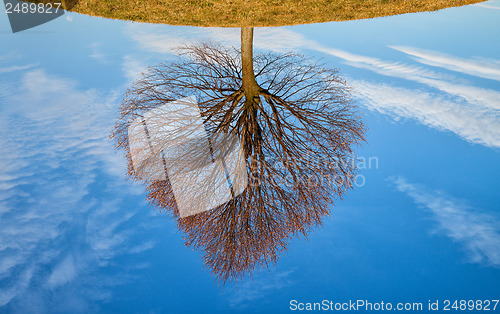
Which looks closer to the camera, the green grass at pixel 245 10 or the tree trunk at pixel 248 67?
the tree trunk at pixel 248 67

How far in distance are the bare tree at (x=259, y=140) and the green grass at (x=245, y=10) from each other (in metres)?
1.28

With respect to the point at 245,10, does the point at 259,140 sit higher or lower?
lower

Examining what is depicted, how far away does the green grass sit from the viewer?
48.1ft

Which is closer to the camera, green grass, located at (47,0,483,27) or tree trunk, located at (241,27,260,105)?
tree trunk, located at (241,27,260,105)

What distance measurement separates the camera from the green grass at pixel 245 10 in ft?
48.1

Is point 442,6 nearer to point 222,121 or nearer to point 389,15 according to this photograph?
point 389,15

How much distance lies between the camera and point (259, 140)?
42.4 ft

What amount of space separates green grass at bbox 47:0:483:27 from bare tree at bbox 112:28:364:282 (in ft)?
4.21

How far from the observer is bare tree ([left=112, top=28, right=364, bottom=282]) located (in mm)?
11398

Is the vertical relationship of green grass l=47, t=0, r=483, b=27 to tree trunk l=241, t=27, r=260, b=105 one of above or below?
above

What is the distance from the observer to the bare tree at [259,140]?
11398mm

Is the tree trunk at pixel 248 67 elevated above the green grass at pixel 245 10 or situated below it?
below

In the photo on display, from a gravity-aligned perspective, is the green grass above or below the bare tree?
above

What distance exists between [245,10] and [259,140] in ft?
18.3
